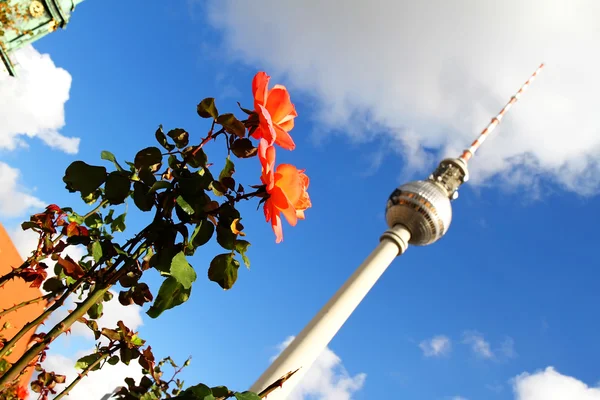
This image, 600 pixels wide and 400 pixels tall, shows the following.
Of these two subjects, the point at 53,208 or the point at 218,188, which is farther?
the point at 53,208

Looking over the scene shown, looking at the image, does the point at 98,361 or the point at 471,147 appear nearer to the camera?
the point at 98,361

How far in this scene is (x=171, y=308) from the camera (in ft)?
3.25

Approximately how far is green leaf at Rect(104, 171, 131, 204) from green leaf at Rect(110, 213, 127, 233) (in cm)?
75

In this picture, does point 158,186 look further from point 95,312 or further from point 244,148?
point 95,312

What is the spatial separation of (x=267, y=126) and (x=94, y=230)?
1020 millimetres

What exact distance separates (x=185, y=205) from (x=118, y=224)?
0.87 meters

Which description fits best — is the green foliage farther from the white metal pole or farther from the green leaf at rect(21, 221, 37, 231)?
the white metal pole

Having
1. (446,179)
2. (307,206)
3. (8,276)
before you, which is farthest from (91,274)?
(446,179)

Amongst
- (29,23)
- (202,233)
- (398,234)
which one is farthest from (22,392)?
(398,234)

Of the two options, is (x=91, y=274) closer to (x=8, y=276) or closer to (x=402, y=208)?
(x=8, y=276)

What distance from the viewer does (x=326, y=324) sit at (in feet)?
75.2

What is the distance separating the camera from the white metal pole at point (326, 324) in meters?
19.8

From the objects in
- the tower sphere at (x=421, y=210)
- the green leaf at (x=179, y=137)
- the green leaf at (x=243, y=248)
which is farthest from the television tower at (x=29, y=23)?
the green leaf at (x=243, y=248)

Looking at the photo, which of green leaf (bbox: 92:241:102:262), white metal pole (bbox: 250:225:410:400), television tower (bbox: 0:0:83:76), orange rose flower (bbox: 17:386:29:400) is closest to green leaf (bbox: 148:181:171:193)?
green leaf (bbox: 92:241:102:262)
